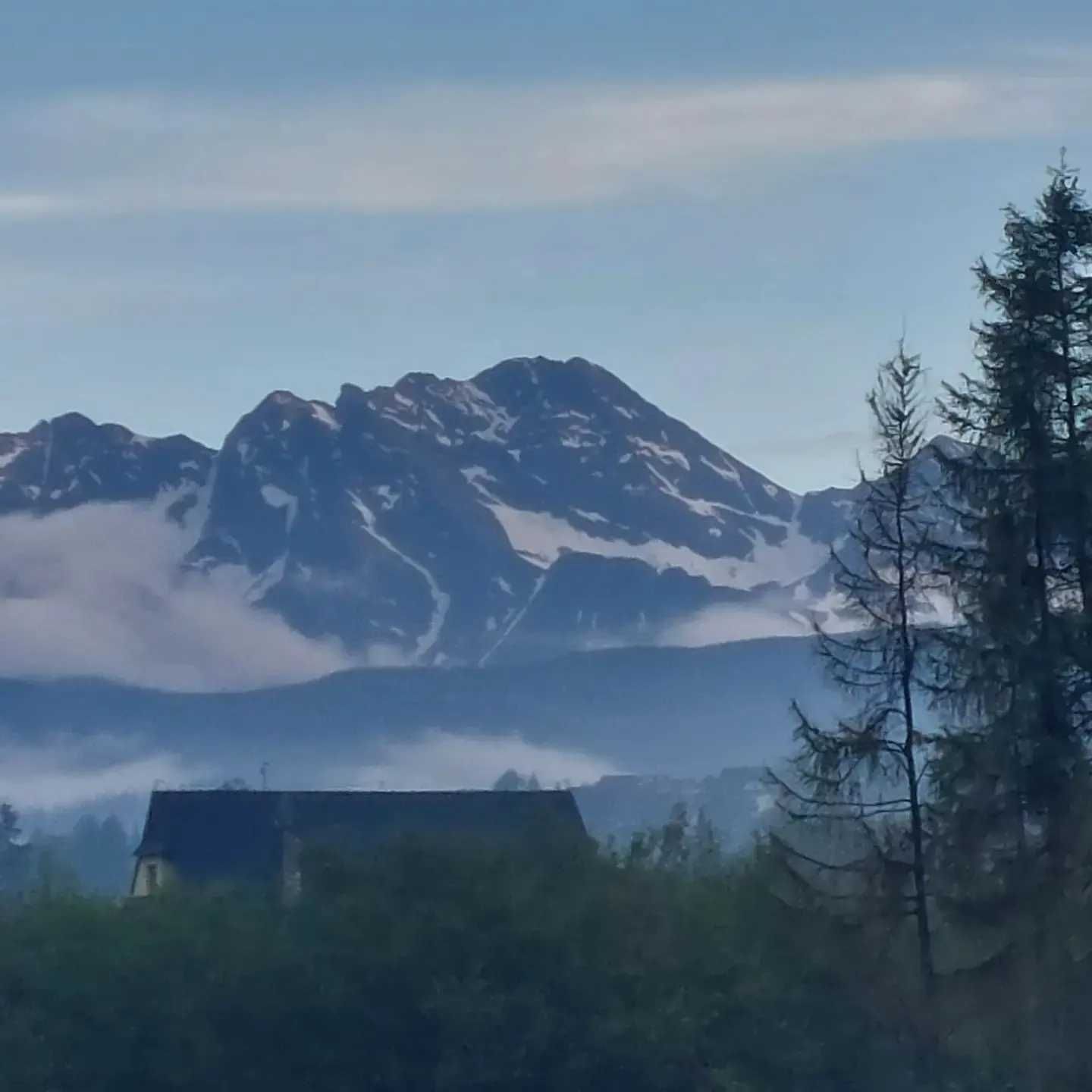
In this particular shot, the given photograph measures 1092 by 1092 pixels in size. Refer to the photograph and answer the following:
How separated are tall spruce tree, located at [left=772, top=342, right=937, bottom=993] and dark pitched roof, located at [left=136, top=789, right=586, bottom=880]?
2723 cm

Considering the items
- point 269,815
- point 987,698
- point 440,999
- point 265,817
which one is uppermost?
point 269,815

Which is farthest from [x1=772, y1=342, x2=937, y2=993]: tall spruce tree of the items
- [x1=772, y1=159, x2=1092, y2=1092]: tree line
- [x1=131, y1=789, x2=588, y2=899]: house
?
[x1=131, y1=789, x2=588, y2=899]: house

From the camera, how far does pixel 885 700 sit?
2997cm

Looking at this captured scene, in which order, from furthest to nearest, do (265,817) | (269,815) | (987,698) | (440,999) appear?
(269,815) < (265,817) < (440,999) < (987,698)

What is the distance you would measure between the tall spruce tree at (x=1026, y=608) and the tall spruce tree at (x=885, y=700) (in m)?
0.68

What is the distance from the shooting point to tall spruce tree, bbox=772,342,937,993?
96.6 ft

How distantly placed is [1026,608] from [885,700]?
237cm

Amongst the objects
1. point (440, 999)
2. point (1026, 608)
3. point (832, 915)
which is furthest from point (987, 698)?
point (440, 999)

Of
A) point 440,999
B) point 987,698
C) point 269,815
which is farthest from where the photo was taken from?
point 269,815

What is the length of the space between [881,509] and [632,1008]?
30.9ft

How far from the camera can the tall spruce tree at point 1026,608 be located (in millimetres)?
28109

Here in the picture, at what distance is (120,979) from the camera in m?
35.7

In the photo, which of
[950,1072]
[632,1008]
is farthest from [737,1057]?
[950,1072]

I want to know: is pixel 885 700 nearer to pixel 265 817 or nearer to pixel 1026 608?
pixel 1026 608
